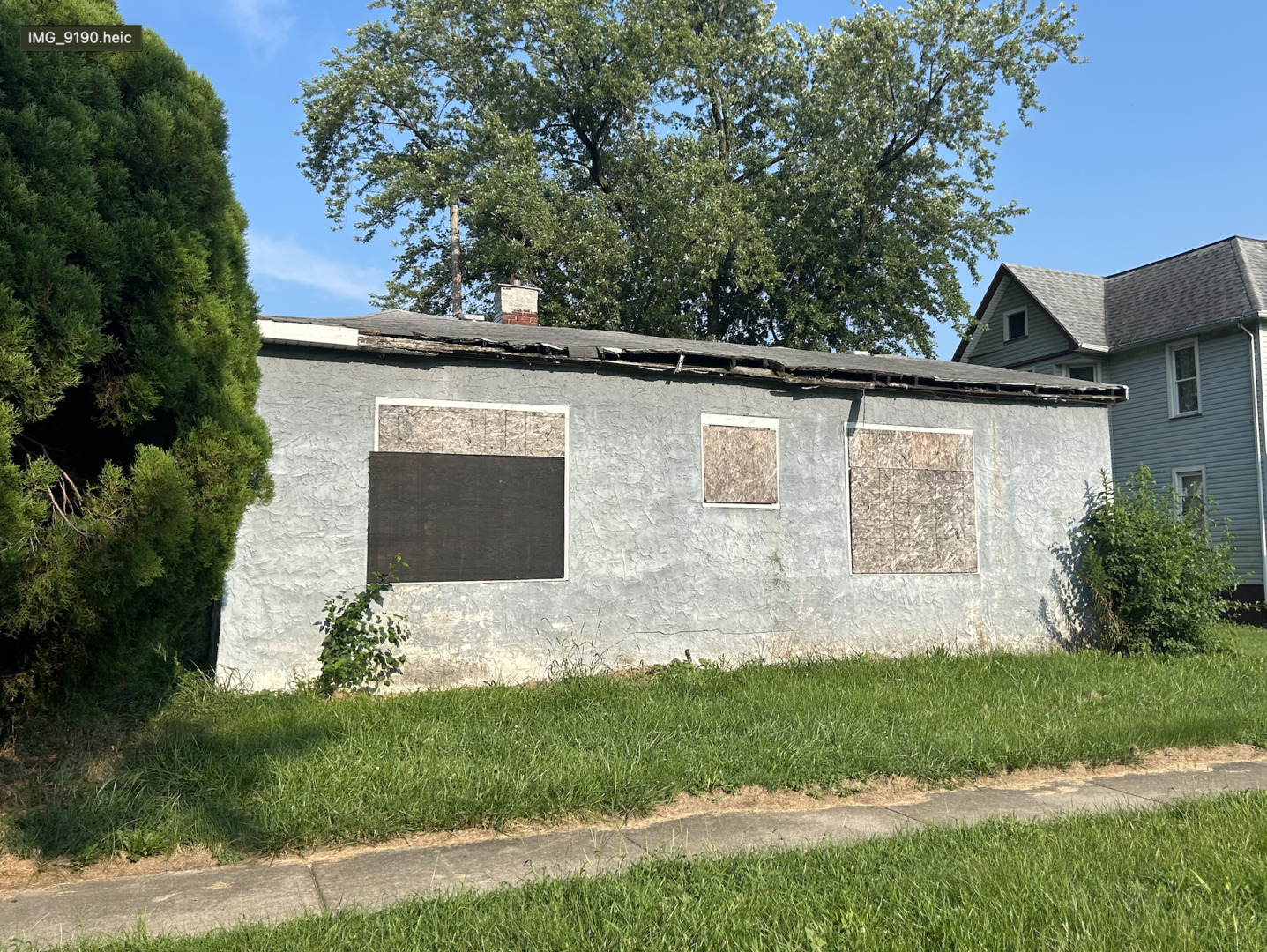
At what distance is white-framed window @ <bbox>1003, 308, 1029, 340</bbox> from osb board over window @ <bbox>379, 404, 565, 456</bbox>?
1832cm

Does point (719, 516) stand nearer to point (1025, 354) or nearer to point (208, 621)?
point (208, 621)

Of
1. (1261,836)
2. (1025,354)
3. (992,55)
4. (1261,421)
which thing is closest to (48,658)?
(1261,836)

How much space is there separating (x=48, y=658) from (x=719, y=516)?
6.44 meters

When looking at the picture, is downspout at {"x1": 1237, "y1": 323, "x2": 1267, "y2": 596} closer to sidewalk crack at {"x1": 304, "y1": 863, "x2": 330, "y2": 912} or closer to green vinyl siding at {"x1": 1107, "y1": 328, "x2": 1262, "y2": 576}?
green vinyl siding at {"x1": 1107, "y1": 328, "x2": 1262, "y2": 576}

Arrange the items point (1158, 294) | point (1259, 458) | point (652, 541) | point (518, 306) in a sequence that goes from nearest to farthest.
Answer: point (652, 541), point (518, 306), point (1259, 458), point (1158, 294)

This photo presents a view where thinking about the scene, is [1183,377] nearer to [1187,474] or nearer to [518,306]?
[1187,474]

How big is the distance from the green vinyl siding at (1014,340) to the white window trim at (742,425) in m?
14.7

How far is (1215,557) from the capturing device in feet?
38.7

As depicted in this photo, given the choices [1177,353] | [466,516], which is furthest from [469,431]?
[1177,353]

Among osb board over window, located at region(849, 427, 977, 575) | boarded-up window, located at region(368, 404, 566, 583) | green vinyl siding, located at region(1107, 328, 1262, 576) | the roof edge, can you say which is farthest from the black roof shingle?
boarded-up window, located at region(368, 404, 566, 583)

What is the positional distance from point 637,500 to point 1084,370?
17.0 meters

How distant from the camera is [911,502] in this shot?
1118 cm

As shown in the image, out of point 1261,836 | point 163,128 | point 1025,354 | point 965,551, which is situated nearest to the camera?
point 1261,836

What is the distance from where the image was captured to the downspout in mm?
18297
